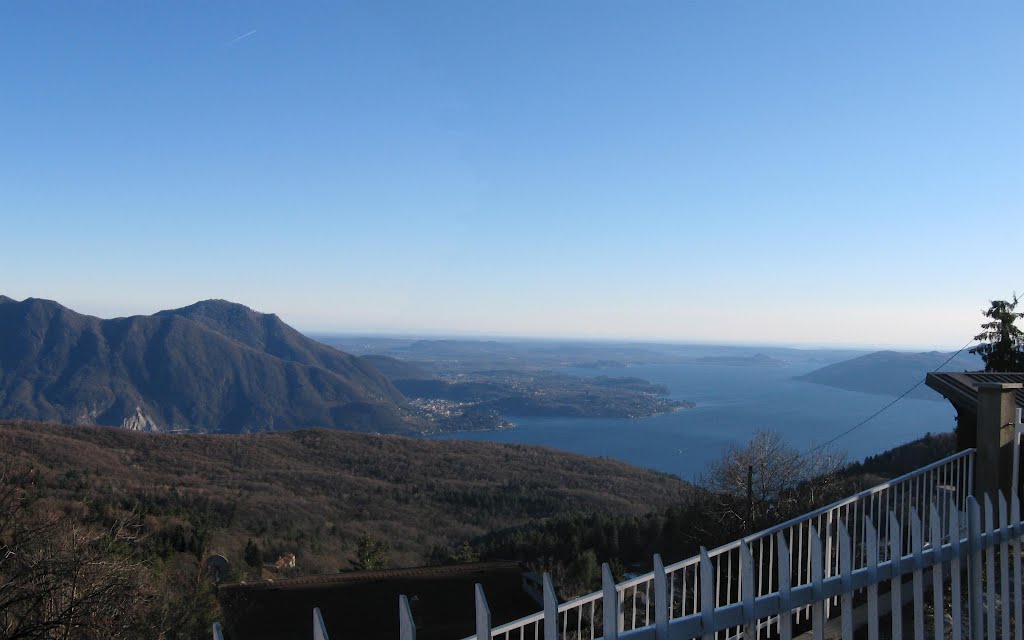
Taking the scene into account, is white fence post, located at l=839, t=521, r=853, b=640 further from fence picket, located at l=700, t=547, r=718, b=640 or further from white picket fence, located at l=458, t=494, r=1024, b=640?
fence picket, located at l=700, t=547, r=718, b=640

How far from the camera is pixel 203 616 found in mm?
14281

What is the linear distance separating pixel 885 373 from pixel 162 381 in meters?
165

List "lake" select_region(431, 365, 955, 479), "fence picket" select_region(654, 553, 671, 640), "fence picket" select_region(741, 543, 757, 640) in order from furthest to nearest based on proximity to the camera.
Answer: "lake" select_region(431, 365, 955, 479) → "fence picket" select_region(741, 543, 757, 640) → "fence picket" select_region(654, 553, 671, 640)

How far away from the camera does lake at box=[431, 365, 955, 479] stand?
8538 cm

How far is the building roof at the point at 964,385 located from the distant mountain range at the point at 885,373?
441 ft

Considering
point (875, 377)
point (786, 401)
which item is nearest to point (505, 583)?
point (786, 401)

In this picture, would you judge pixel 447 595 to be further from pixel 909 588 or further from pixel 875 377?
pixel 875 377

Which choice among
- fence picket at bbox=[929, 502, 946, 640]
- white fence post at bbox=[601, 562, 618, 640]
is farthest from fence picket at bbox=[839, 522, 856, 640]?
white fence post at bbox=[601, 562, 618, 640]

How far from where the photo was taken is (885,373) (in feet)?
501

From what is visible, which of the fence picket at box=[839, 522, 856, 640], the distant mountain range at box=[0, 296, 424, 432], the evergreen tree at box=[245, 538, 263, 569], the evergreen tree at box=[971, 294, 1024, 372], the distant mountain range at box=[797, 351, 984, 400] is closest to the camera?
the fence picket at box=[839, 522, 856, 640]

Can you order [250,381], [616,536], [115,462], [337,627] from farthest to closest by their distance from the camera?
[250,381] < [115,462] < [616,536] < [337,627]

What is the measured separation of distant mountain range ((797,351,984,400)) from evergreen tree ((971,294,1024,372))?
386 feet

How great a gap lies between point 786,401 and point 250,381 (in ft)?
398

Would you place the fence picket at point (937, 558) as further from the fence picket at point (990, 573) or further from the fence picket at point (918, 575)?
the fence picket at point (990, 573)
